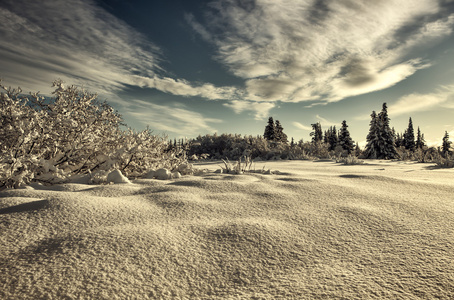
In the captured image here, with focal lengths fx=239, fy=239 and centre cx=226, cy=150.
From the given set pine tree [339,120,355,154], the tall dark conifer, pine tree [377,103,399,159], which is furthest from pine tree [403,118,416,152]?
pine tree [377,103,399,159]

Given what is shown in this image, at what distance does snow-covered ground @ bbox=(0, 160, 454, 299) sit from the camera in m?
0.90

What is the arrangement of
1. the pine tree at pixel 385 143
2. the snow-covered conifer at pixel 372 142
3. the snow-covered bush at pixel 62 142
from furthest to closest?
the snow-covered conifer at pixel 372 142
the pine tree at pixel 385 143
the snow-covered bush at pixel 62 142

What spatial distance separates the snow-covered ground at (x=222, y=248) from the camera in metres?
0.90

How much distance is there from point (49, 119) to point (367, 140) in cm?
1852

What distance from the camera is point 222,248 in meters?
1.22

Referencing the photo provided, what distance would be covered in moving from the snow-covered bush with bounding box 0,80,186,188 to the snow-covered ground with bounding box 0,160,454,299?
0.59 metres

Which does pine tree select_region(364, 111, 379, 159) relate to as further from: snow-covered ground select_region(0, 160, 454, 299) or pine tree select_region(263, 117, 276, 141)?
snow-covered ground select_region(0, 160, 454, 299)

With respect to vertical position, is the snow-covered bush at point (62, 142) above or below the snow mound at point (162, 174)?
above

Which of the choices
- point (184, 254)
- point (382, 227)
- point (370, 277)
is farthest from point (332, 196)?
point (184, 254)

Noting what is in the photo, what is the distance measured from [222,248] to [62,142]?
9.03 feet

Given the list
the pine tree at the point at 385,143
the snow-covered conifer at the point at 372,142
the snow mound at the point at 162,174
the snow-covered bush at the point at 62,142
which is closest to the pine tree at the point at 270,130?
the snow-covered conifer at the point at 372,142

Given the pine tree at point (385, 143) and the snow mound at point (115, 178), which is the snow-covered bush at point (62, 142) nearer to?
the snow mound at point (115, 178)

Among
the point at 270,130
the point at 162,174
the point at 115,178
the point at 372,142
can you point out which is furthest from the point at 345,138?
the point at 115,178

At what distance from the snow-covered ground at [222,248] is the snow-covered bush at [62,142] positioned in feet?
1.92
